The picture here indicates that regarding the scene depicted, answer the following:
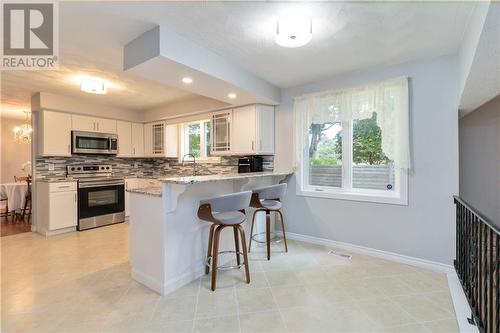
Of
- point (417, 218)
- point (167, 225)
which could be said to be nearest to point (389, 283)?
point (417, 218)

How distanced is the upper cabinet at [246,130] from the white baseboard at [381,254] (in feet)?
4.75

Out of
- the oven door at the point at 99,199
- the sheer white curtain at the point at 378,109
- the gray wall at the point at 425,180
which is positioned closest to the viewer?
the gray wall at the point at 425,180

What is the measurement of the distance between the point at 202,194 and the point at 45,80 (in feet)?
9.61

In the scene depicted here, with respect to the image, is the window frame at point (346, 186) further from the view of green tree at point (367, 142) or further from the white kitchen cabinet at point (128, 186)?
the white kitchen cabinet at point (128, 186)

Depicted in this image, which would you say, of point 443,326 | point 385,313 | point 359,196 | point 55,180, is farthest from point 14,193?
point 443,326

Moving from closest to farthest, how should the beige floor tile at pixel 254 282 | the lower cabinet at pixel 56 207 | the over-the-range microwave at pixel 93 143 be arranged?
1. the beige floor tile at pixel 254 282
2. the lower cabinet at pixel 56 207
3. the over-the-range microwave at pixel 93 143

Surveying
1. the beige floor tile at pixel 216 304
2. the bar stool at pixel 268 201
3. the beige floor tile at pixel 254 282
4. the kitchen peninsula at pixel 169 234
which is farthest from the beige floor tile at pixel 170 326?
the bar stool at pixel 268 201

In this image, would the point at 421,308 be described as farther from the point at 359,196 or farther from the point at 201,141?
the point at 201,141

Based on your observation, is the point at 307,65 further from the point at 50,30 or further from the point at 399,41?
the point at 50,30

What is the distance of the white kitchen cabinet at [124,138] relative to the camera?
511 cm

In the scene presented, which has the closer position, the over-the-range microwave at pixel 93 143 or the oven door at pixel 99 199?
the oven door at pixel 99 199

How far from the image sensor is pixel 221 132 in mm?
4230

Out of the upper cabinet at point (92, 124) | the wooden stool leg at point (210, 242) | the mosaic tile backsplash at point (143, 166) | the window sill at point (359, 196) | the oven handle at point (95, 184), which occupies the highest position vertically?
the upper cabinet at point (92, 124)

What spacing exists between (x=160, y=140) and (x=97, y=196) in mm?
1625
